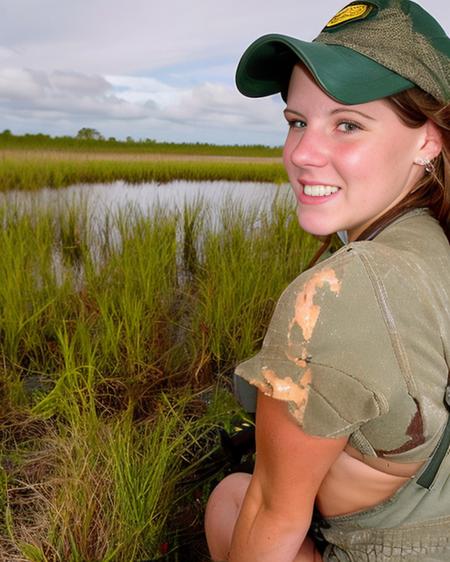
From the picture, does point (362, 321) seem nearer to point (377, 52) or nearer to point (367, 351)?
point (367, 351)

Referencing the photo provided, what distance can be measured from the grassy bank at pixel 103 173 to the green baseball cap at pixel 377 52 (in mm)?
5681

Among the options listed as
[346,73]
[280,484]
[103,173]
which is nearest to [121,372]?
[280,484]

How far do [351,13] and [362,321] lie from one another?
58 cm

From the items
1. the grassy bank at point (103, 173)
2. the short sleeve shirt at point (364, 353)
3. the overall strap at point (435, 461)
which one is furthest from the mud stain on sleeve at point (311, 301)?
the grassy bank at point (103, 173)

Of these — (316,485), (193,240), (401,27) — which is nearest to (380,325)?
(316,485)

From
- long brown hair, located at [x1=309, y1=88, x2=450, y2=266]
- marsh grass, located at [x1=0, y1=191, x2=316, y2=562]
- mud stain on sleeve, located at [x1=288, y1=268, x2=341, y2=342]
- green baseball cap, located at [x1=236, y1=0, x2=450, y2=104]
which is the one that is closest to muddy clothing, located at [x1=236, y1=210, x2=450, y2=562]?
mud stain on sleeve, located at [x1=288, y1=268, x2=341, y2=342]

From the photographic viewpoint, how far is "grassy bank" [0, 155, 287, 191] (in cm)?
931

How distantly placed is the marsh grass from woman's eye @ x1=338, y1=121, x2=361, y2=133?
1.12 metres

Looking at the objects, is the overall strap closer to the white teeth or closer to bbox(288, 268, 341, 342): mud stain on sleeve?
bbox(288, 268, 341, 342): mud stain on sleeve

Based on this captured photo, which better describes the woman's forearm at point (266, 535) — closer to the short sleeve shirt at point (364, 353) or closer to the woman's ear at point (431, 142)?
the short sleeve shirt at point (364, 353)

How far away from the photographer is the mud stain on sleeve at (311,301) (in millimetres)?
742

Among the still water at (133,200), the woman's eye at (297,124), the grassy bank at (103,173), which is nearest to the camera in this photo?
the woman's eye at (297,124)

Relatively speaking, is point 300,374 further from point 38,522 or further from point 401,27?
point 38,522

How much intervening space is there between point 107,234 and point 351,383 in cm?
448
